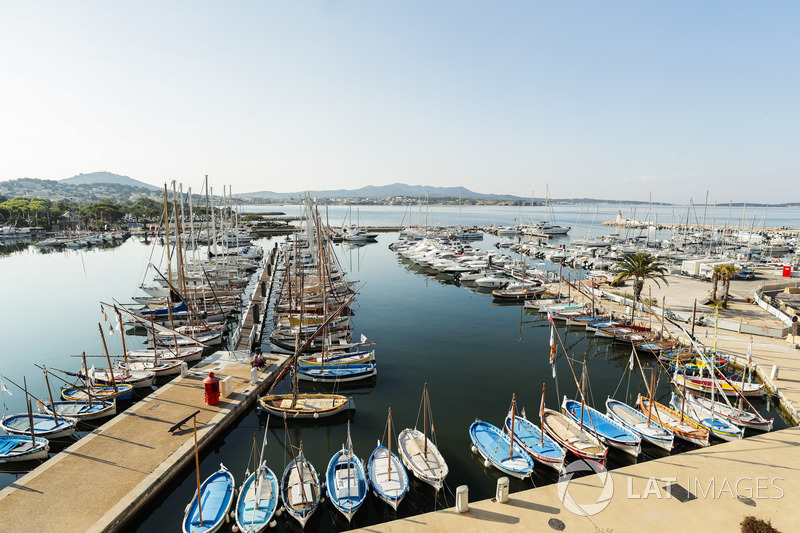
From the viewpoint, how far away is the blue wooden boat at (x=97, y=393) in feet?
85.0

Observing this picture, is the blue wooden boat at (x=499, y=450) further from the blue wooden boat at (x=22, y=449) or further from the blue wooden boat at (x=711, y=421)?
the blue wooden boat at (x=22, y=449)

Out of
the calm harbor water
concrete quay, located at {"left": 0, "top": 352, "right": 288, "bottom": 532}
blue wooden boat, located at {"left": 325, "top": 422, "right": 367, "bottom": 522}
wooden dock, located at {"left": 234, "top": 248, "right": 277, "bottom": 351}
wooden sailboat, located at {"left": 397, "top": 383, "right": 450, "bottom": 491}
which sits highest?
wooden dock, located at {"left": 234, "top": 248, "right": 277, "bottom": 351}

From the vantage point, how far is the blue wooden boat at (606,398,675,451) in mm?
21688

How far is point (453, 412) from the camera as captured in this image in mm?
26328

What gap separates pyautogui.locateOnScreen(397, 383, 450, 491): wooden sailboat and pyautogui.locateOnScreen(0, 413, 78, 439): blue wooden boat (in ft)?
62.3

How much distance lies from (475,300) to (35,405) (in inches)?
1836

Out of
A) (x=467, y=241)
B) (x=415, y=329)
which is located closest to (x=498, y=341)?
(x=415, y=329)

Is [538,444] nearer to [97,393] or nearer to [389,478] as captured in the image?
[389,478]

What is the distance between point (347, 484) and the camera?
18094 millimetres

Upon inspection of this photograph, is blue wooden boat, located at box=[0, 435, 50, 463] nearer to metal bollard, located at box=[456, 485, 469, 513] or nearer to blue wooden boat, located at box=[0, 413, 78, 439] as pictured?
blue wooden boat, located at box=[0, 413, 78, 439]

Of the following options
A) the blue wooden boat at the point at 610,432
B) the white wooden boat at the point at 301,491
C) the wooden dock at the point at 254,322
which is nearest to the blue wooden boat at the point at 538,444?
the blue wooden boat at the point at 610,432

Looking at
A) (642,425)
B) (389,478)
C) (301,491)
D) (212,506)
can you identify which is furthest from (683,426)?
(212,506)

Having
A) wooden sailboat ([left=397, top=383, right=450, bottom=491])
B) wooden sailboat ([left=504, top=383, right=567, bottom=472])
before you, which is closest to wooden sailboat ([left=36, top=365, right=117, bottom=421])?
wooden sailboat ([left=397, top=383, right=450, bottom=491])

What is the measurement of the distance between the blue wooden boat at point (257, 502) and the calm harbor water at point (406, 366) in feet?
3.32
